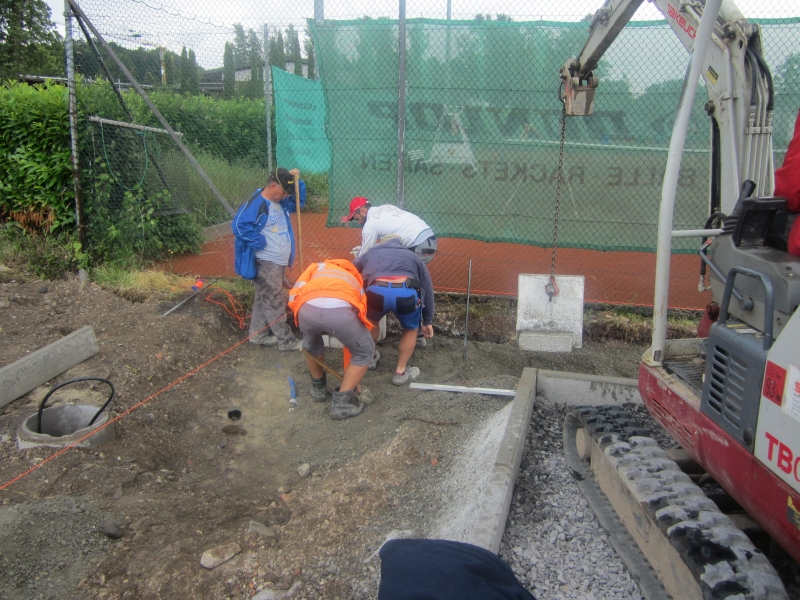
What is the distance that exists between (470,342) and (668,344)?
326cm

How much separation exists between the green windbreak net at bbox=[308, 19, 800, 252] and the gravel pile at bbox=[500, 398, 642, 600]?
3444mm

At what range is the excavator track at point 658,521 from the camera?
227 centimetres

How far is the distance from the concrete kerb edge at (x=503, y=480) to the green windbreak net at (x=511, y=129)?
2874mm

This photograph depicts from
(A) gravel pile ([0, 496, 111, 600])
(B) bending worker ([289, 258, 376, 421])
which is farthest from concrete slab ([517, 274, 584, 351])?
(A) gravel pile ([0, 496, 111, 600])

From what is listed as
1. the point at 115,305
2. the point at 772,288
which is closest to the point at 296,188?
the point at 115,305

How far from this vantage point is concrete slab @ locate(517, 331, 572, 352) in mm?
6039

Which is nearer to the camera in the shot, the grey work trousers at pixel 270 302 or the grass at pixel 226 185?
the grey work trousers at pixel 270 302

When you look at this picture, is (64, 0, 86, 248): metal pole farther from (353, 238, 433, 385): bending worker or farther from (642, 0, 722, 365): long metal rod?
(642, 0, 722, 365): long metal rod

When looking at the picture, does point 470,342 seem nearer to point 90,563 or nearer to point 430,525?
point 430,525

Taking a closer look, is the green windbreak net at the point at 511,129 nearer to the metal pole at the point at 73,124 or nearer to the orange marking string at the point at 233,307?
the orange marking string at the point at 233,307

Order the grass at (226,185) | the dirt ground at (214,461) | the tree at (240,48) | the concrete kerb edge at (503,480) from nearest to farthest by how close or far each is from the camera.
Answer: the concrete kerb edge at (503,480) → the dirt ground at (214,461) → the tree at (240,48) → the grass at (226,185)

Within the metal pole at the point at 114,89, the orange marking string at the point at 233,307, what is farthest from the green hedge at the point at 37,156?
the orange marking string at the point at 233,307

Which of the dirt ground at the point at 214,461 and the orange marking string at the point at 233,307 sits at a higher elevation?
the orange marking string at the point at 233,307

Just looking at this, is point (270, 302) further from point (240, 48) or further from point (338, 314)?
point (240, 48)
